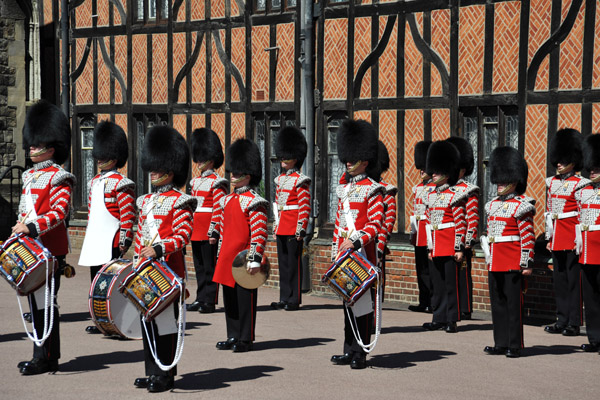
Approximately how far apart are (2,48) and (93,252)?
10.6 meters

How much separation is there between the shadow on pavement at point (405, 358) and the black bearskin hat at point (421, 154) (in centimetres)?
364

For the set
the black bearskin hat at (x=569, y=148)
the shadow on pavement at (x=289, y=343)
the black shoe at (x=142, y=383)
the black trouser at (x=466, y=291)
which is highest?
the black bearskin hat at (x=569, y=148)

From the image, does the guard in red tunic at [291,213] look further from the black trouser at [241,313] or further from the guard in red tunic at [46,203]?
the guard in red tunic at [46,203]

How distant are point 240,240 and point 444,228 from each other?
2.56 metres

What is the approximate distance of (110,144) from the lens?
37.7 ft

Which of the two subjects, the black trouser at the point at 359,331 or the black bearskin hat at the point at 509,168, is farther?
the black bearskin hat at the point at 509,168

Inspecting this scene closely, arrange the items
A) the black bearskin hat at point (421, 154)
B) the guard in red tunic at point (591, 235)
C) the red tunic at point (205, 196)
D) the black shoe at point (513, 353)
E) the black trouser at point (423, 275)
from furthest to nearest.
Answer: the black bearskin hat at point (421, 154) < the black trouser at point (423, 275) < the red tunic at point (205, 196) < the guard in red tunic at point (591, 235) < the black shoe at point (513, 353)

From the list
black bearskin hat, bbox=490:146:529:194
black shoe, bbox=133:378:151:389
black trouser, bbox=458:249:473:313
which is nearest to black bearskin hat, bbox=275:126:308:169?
black trouser, bbox=458:249:473:313

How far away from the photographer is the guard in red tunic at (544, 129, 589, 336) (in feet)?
37.2

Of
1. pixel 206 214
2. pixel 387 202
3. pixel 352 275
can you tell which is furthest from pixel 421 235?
pixel 352 275

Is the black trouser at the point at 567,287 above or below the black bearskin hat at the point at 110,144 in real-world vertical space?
below

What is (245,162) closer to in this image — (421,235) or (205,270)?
(205,270)

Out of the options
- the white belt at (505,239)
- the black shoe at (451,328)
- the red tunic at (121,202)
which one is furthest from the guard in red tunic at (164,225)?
the black shoe at (451,328)

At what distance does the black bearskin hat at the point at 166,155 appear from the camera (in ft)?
27.7
